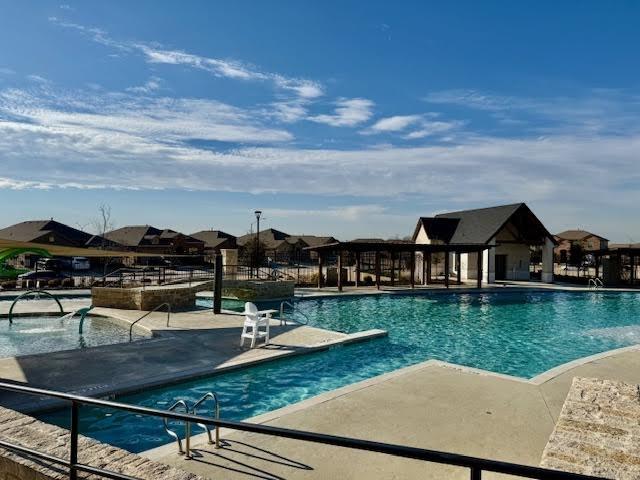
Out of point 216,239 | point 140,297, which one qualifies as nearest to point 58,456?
point 140,297

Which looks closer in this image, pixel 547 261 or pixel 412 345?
pixel 412 345

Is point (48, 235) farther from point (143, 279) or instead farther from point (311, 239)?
point (311, 239)

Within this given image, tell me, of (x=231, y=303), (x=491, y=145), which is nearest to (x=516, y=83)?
(x=491, y=145)

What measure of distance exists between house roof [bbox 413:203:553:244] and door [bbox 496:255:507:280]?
2751 mm

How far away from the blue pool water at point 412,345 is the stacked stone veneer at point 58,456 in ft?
9.02

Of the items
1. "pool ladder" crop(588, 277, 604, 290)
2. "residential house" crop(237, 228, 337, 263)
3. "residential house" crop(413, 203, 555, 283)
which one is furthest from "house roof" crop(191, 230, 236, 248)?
"pool ladder" crop(588, 277, 604, 290)

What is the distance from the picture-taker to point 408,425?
20.8ft

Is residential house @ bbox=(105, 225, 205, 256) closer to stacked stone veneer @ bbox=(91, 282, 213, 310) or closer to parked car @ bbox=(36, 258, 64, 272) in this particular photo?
parked car @ bbox=(36, 258, 64, 272)

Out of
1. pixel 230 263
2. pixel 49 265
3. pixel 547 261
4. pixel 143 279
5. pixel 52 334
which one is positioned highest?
pixel 547 261

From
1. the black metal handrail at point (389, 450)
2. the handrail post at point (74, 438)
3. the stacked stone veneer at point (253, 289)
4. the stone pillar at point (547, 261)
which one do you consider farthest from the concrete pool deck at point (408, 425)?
the stone pillar at point (547, 261)

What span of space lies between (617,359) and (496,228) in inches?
983

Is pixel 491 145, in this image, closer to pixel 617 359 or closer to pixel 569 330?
pixel 569 330

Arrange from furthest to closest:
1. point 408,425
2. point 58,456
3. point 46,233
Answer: point 46,233
point 408,425
point 58,456

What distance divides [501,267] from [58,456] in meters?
37.0
